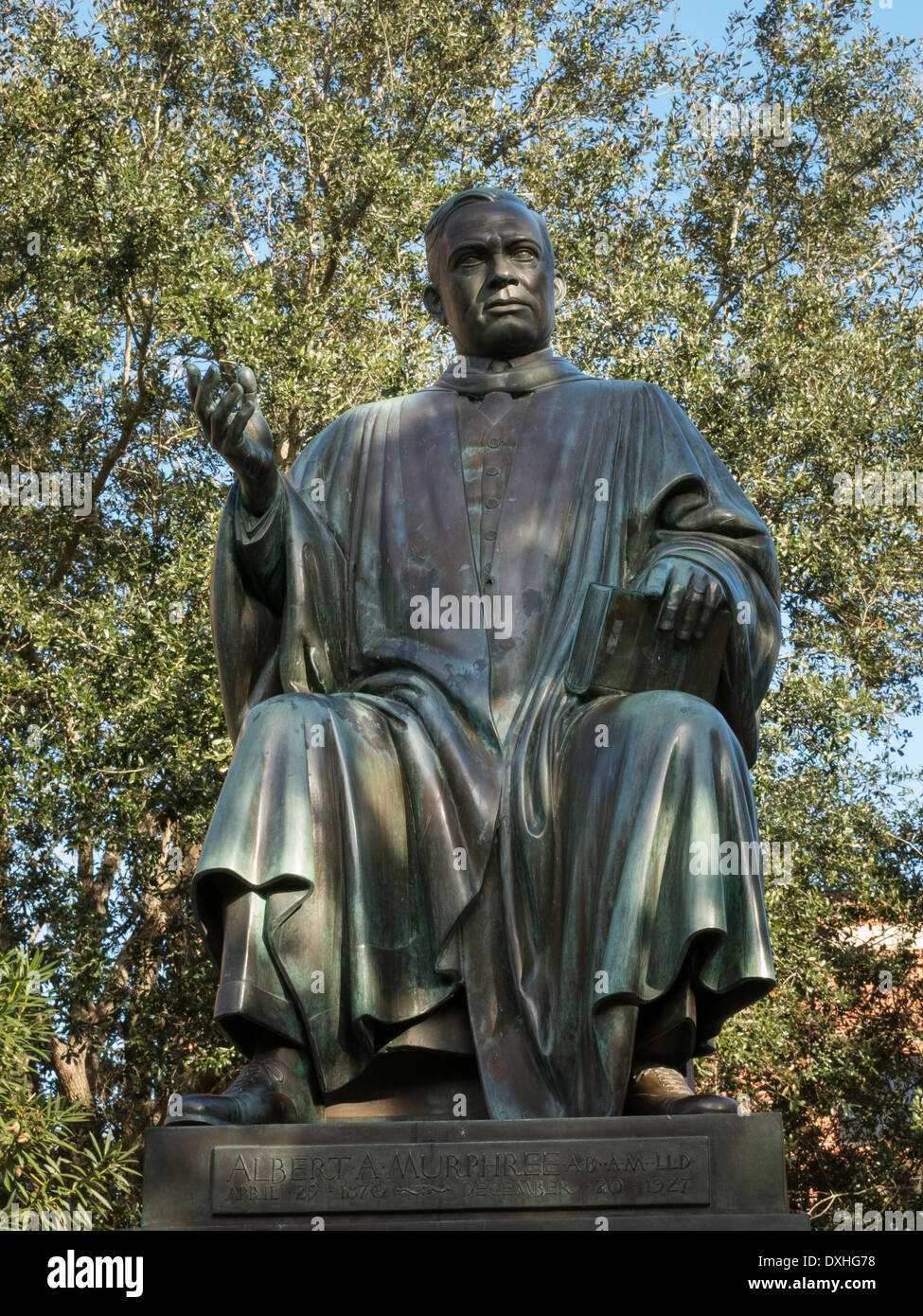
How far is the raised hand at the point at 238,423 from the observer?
194 inches

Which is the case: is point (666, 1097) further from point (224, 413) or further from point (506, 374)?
point (506, 374)

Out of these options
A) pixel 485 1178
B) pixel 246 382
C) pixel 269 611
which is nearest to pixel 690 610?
pixel 269 611

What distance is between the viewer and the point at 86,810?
13484mm

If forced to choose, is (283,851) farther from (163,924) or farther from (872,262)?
(872,262)

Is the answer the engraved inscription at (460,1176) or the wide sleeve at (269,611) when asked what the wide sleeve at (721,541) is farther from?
the engraved inscription at (460,1176)

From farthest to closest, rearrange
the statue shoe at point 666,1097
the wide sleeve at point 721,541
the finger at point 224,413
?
the wide sleeve at point 721,541 → the finger at point 224,413 → the statue shoe at point 666,1097

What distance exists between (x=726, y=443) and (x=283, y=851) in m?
10.9

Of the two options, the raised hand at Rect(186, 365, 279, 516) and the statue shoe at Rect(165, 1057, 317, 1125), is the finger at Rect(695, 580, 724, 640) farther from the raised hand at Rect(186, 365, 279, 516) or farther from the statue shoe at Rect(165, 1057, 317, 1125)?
the statue shoe at Rect(165, 1057, 317, 1125)

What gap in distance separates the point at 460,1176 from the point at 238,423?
201 centimetres

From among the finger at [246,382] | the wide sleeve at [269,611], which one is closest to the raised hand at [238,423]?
the finger at [246,382]

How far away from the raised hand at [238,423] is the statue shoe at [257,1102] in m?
1.57

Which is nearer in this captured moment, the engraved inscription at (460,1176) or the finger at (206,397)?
the engraved inscription at (460,1176)

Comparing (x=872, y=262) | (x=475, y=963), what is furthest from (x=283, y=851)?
(x=872, y=262)

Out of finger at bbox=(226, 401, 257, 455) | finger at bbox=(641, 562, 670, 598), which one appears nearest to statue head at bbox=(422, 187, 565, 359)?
finger at bbox=(226, 401, 257, 455)
